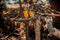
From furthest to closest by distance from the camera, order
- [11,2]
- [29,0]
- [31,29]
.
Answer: [11,2]
[31,29]
[29,0]

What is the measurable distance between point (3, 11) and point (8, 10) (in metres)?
0.21

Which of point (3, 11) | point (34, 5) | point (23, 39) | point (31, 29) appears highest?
point (34, 5)

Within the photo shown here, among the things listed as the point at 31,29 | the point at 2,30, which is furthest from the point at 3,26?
the point at 31,29

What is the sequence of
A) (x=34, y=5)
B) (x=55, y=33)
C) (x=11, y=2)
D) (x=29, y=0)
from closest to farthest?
(x=55, y=33)
(x=34, y=5)
(x=29, y=0)
(x=11, y=2)

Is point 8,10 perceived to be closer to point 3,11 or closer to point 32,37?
point 3,11

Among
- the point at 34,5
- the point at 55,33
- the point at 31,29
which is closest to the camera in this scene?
the point at 55,33

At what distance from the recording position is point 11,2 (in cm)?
727

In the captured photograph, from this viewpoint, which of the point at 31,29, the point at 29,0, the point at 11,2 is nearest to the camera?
the point at 29,0

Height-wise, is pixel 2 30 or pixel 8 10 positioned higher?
pixel 8 10

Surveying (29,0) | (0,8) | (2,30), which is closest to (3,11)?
(0,8)

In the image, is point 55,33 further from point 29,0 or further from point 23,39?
point 23,39

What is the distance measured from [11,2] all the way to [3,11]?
1099mm

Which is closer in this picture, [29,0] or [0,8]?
[29,0]

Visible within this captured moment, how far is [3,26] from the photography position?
6297 mm
